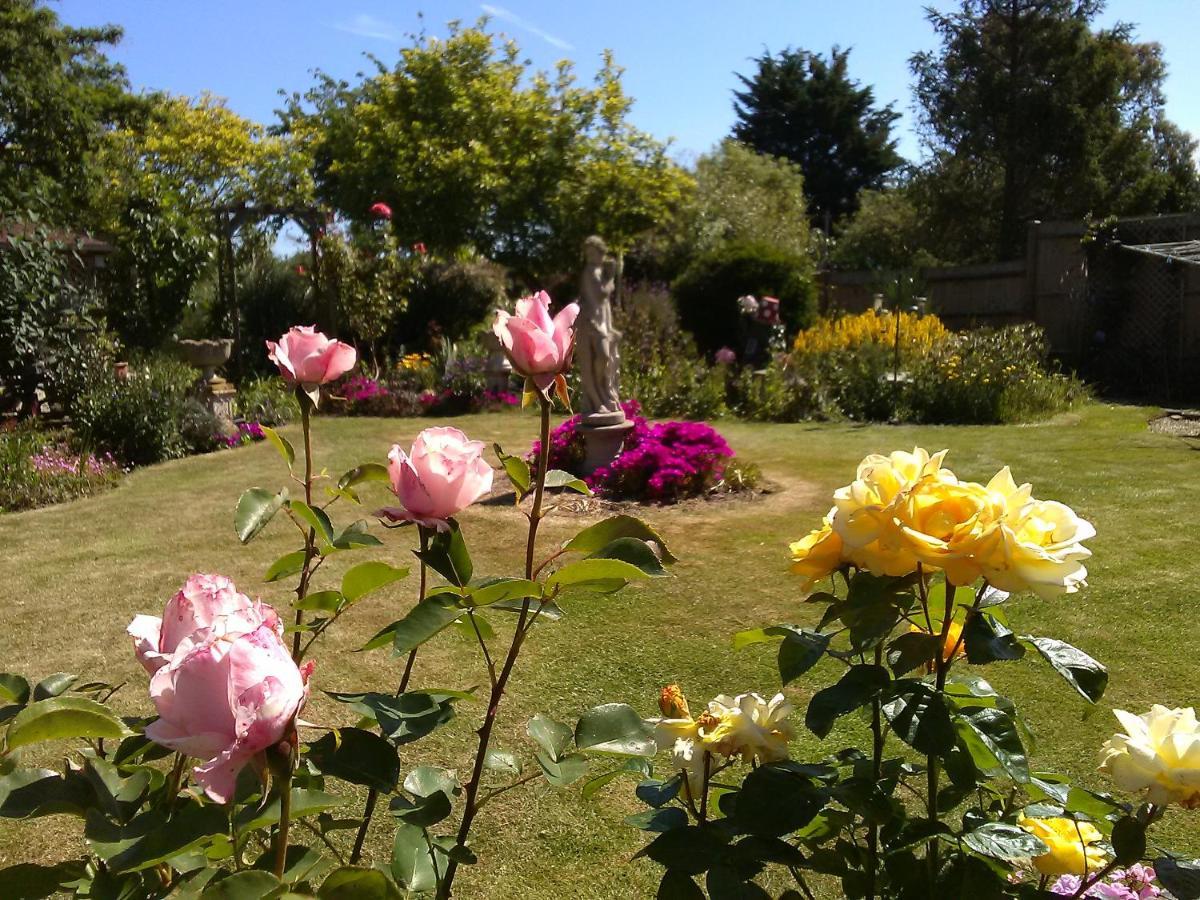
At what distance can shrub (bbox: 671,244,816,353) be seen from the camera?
16.0m

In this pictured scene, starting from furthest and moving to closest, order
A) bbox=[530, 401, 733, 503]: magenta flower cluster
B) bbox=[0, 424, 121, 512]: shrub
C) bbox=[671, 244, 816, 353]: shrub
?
bbox=[671, 244, 816, 353]: shrub, bbox=[0, 424, 121, 512]: shrub, bbox=[530, 401, 733, 503]: magenta flower cluster

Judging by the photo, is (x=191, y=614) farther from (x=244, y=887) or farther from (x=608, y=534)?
(x=608, y=534)

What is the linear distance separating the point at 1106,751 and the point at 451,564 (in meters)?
0.89

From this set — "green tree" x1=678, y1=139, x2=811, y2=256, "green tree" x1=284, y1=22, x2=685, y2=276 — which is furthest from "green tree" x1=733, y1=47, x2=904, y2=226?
"green tree" x1=284, y1=22, x2=685, y2=276

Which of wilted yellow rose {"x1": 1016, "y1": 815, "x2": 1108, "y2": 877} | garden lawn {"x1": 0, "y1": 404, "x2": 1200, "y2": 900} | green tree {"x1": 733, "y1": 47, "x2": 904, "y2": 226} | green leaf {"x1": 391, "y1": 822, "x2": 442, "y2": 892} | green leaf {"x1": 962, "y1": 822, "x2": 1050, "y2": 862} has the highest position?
green tree {"x1": 733, "y1": 47, "x2": 904, "y2": 226}

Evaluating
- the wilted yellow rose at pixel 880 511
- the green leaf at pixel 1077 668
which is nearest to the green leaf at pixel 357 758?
the wilted yellow rose at pixel 880 511

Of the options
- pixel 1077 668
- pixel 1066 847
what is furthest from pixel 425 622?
pixel 1066 847

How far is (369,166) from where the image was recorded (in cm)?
1969

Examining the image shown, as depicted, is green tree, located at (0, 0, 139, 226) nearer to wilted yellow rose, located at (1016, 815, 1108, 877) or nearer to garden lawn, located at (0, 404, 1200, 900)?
garden lawn, located at (0, 404, 1200, 900)

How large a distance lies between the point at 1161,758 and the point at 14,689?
4.55 feet

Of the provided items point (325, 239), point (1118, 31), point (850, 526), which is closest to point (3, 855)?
point (850, 526)

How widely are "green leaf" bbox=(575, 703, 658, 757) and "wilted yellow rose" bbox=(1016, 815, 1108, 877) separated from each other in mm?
533

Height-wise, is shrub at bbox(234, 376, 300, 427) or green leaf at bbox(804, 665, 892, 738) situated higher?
green leaf at bbox(804, 665, 892, 738)

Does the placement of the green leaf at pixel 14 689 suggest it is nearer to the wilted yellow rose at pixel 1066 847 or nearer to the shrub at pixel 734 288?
the wilted yellow rose at pixel 1066 847
